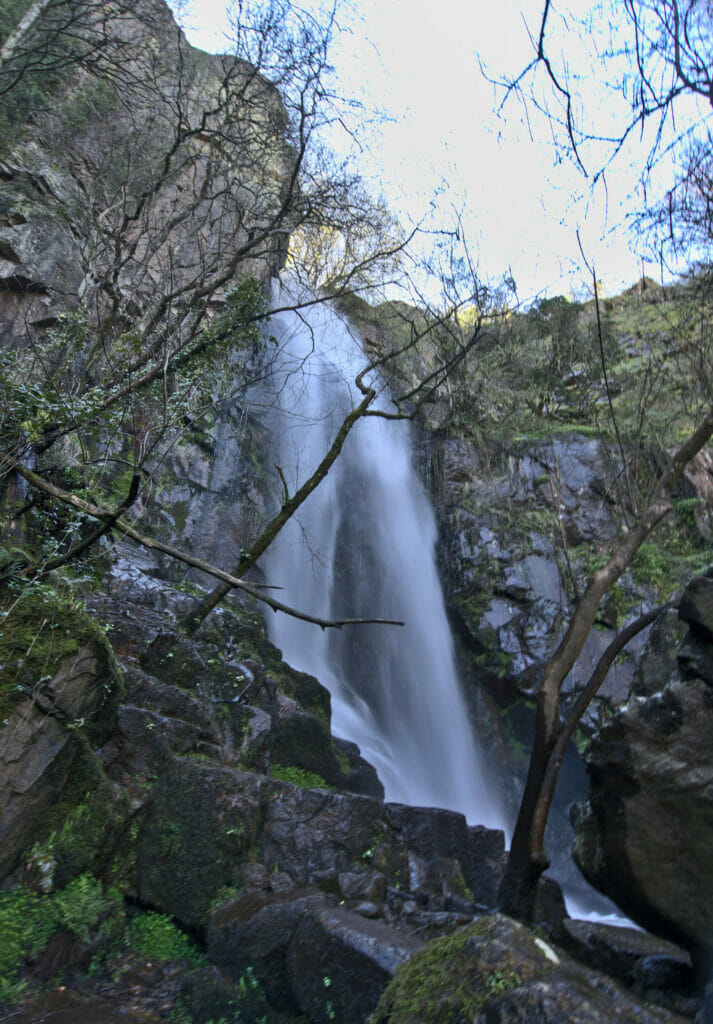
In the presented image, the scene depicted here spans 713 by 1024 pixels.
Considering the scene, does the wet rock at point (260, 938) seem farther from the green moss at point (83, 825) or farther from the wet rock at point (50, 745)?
the wet rock at point (50, 745)

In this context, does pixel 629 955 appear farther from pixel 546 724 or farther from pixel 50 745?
pixel 50 745

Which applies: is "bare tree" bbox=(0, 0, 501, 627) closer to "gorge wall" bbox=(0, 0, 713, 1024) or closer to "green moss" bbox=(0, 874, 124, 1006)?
"gorge wall" bbox=(0, 0, 713, 1024)

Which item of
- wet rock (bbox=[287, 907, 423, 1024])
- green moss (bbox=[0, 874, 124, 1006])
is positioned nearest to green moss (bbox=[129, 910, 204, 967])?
green moss (bbox=[0, 874, 124, 1006])

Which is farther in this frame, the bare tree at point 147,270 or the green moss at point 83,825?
the bare tree at point 147,270

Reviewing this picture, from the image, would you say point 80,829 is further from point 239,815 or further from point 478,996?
point 478,996

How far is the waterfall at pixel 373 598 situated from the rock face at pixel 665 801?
18.2ft

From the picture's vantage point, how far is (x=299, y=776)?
23.2 feet

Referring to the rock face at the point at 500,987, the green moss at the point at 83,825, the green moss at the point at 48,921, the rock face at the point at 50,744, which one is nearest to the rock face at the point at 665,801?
the rock face at the point at 500,987

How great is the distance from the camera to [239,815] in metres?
5.02

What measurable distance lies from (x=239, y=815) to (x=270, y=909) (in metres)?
0.79

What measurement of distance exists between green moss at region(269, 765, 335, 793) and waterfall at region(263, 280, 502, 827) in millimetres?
3253

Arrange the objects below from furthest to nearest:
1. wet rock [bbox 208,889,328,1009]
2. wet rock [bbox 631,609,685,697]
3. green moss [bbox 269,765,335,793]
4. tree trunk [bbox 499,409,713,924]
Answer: green moss [bbox 269,765,335,793] → wet rock [bbox 631,609,685,697] → tree trunk [bbox 499,409,713,924] → wet rock [bbox 208,889,328,1009]

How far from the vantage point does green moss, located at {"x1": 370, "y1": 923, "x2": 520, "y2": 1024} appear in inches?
91.0

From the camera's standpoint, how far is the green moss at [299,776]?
22.5 ft
